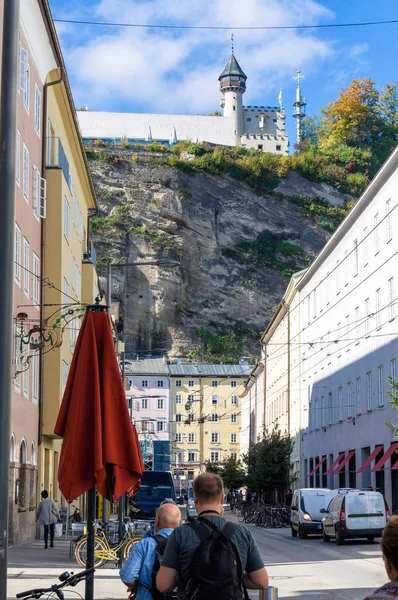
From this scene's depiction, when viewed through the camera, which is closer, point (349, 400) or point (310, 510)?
point (310, 510)

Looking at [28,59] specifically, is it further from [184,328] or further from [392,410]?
[184,328]

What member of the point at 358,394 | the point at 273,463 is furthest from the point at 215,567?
the point at 273,463

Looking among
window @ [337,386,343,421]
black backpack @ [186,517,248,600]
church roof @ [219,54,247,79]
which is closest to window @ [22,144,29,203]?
window @ [337,386,343,421]

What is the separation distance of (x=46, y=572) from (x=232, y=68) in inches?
5129

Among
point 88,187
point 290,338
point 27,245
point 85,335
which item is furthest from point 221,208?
point 85,335

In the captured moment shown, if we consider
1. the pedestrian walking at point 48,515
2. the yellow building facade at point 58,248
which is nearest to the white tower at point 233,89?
the yellow building facade at point 58,248

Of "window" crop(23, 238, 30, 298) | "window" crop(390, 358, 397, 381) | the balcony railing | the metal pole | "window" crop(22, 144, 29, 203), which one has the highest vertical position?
the balcony railing

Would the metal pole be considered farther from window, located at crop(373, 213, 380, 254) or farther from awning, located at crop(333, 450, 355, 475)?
awning, located at crop(333, 450, 355, 475)

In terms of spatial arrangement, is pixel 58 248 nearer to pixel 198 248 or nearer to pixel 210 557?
pixel 210 557

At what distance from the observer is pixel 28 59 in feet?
99.1

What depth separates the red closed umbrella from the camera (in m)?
8.97

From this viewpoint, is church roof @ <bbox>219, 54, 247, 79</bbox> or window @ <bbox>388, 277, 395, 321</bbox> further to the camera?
church roof @ <bbox>219, 54, 247, 79</bbox>

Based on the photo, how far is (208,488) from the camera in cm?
577

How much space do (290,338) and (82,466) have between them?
188 feet
